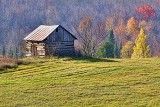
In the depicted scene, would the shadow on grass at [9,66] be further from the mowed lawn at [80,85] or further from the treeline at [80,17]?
the treeline at [80,17]

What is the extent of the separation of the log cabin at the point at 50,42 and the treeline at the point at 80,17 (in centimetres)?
4603

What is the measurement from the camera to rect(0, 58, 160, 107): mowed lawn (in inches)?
669

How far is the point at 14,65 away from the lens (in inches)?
1080

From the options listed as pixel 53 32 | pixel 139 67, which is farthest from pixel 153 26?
pixel 139 67

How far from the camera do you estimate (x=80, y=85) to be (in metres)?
20.4

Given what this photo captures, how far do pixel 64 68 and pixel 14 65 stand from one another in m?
3.78

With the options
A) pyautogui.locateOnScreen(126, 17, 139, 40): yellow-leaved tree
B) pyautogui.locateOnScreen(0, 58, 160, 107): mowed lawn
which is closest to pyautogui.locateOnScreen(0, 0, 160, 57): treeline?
pyautogui.locateOnScreen(126, 17, 139, 40): yellow-leaved tree

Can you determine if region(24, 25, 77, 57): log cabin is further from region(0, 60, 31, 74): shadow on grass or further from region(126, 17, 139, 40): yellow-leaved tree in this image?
region(126, 17, 139, 40): yellow-leaved tree

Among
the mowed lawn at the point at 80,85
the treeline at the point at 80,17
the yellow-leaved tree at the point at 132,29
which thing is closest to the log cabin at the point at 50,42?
the mowed lawn at the point at 80,85

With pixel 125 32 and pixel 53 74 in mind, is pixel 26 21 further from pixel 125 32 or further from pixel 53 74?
pixel 53 74

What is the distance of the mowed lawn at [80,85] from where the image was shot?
55.8ft

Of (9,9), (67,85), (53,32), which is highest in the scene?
(9,9)

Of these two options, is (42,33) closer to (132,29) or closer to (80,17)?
(132,29)

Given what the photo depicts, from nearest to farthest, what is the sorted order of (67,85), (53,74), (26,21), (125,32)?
1. (67,85)
2. (53,74)
3. (125,32)
4. (26,21)
